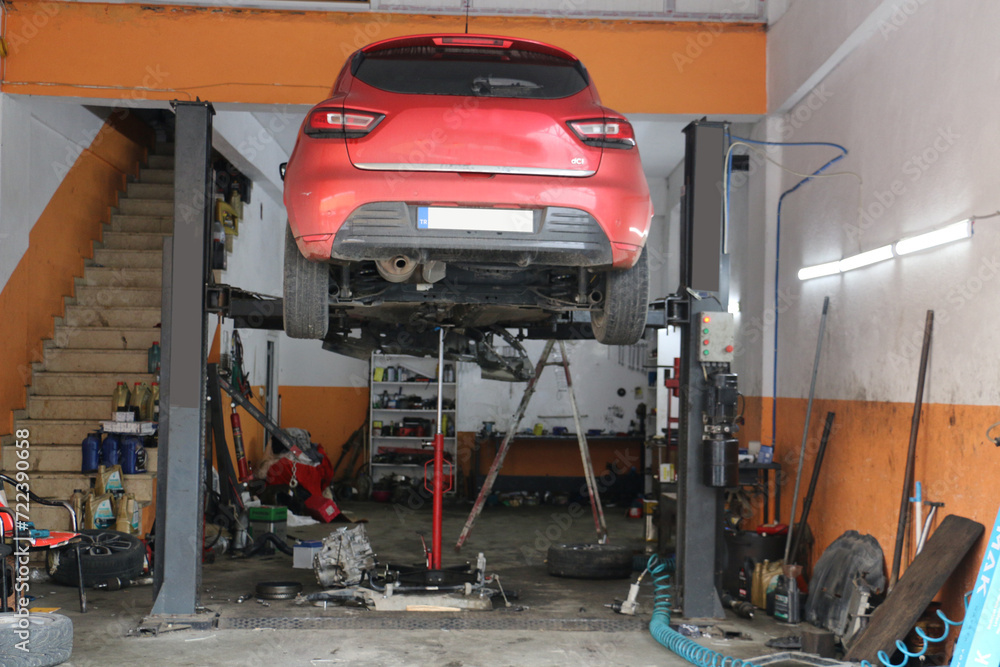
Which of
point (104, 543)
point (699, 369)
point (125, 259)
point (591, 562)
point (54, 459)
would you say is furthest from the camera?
point (125, 259)

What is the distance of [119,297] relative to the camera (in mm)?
7680

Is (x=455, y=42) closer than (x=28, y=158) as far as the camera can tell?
Yes

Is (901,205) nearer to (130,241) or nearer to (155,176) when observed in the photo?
(130,241)

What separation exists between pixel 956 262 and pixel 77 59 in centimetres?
578

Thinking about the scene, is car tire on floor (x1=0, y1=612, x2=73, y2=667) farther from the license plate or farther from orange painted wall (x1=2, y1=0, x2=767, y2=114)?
orange painted wall (x1=2, y1=0, x2=767, y2=114)

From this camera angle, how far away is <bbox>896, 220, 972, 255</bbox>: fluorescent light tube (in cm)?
374

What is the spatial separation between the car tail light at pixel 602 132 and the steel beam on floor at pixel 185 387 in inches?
90.8

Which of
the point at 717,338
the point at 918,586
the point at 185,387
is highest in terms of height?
the point at 717,338

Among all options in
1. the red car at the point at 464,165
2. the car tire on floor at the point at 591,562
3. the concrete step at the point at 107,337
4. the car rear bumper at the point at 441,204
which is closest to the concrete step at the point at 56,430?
the concrete step at the point at 107,337

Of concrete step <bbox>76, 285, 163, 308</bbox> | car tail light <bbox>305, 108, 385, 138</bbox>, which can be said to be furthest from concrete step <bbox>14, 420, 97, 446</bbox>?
car tail light <bbox>305, 108, 385, 138</bbox>

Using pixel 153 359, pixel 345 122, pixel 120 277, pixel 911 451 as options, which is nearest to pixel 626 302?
pixel 345 122

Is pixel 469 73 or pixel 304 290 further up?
pixel 469 73

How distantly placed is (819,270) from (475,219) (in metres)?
2.90

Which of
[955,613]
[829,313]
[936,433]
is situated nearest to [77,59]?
[829,313]
